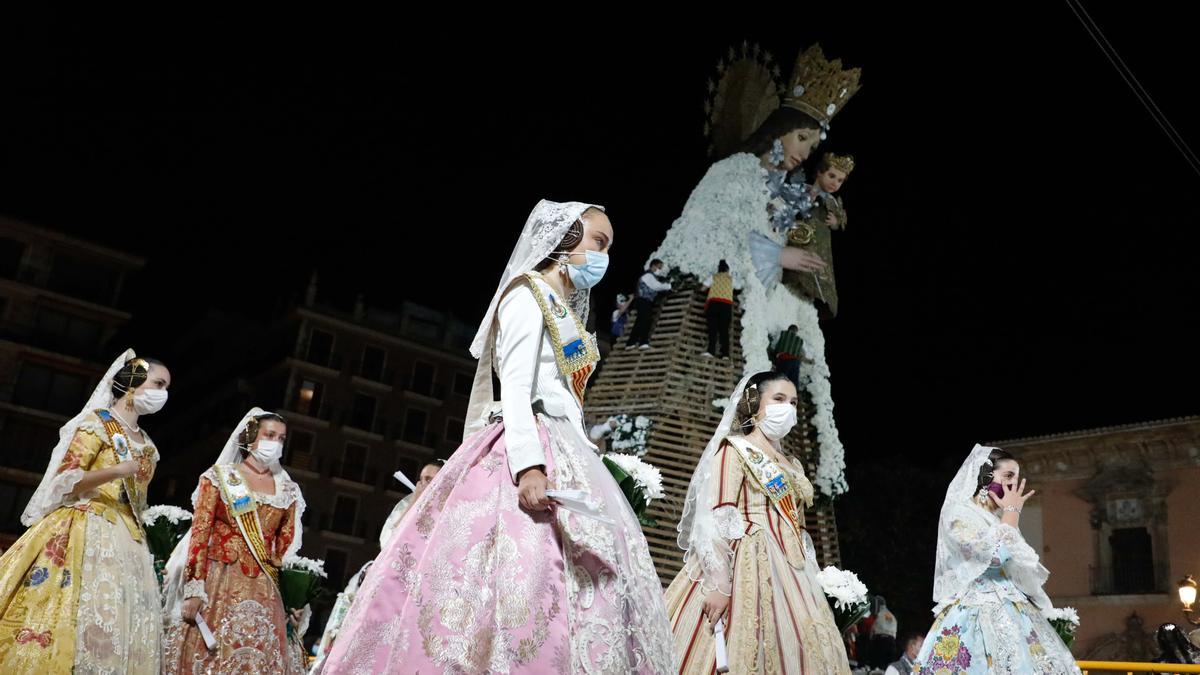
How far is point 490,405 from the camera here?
372cm

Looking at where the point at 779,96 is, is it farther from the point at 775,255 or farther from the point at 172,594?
the point at 172,594

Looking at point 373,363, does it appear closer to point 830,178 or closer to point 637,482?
point 830,178

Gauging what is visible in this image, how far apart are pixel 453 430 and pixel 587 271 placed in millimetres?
35115

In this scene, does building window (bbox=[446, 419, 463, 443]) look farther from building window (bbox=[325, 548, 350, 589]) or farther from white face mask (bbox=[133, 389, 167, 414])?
white face mask (bbox=[133, 389, 167, 414])

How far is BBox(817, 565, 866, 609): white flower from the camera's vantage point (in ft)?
18.5

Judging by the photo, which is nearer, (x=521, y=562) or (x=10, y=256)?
(x=521, y=562)

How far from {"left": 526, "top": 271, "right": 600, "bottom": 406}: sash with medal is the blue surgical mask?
0.15 m

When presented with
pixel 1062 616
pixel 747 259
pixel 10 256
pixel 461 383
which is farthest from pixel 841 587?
pixel 461 383

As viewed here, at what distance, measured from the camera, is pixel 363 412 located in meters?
36.1

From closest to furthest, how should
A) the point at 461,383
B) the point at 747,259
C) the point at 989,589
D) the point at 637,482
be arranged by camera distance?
1. the point at 637,482
2. the point at 989,589
3. the point at 747,259
4. the point at 461,383

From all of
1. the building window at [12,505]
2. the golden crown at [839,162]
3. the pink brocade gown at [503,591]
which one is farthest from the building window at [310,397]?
the pink brocade gown at [503,591]

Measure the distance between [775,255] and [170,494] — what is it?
3245 centimetres

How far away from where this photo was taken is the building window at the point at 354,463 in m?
35.0

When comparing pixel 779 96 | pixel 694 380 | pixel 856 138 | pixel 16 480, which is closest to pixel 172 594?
pixel 694 380
